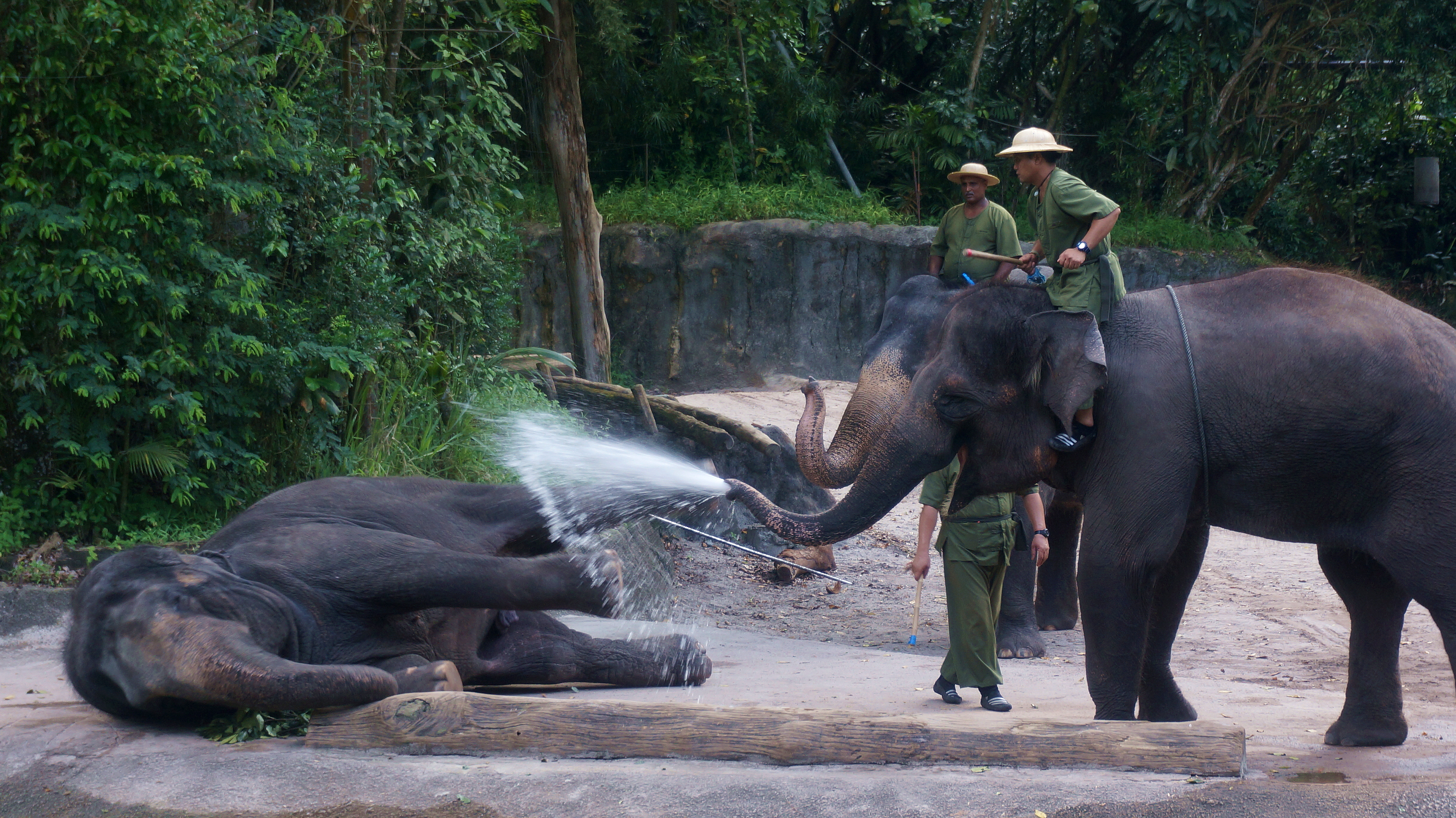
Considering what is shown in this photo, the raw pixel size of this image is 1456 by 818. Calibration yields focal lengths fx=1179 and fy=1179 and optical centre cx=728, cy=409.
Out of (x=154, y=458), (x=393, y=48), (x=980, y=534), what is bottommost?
(x=154, y=458)

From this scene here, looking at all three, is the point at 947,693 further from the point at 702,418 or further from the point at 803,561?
the point at 702,418

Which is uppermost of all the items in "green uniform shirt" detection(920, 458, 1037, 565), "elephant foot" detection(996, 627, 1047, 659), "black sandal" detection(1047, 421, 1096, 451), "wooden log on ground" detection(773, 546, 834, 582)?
"black sandal" detection(1047, 421, 1096, 451)

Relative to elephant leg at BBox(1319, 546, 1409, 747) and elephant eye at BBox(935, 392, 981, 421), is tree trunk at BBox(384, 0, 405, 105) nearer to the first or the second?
elephant eye at BBox(935, 392, 981, 421)

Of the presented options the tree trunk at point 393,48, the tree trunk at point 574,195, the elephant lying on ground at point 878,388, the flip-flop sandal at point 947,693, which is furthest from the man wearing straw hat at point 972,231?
the tree trunk at point 574,195

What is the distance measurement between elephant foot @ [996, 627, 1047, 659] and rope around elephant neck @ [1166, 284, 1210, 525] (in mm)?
2161

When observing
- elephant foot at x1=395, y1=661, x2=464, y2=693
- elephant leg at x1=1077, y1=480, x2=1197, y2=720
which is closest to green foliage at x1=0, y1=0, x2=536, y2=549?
elephant foot at x1=395, y1=661, x2=464, y2=693

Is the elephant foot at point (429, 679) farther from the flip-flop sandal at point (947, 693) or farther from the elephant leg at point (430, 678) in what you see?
the flip-flop sandal at point (947, 693)

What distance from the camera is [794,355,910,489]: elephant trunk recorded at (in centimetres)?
415

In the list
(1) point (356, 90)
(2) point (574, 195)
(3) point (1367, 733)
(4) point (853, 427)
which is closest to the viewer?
(3) point (1367, 733)

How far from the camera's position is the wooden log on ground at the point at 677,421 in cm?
814

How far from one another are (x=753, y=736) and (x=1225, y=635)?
422 cm

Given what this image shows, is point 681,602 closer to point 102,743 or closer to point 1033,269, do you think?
point 1033,269

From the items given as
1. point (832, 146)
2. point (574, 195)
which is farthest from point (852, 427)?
point (832, 146)

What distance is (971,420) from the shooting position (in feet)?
13.5
